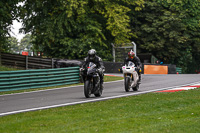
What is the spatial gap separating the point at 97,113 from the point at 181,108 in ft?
7.02

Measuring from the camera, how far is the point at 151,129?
6.83 m

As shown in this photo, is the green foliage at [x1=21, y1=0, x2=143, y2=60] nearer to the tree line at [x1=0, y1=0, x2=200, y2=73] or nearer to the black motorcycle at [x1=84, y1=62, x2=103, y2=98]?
the tree line at [x1=0, y1=0, x2=200, y2=73]

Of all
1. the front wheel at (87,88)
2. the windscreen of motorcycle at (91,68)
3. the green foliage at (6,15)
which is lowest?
the front wheel at (87,88)

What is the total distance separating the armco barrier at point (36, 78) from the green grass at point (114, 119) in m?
8.54

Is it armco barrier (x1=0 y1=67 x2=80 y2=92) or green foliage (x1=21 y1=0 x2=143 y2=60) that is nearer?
armco barrier (x1=0 y1=67 x2=80 y2=92)

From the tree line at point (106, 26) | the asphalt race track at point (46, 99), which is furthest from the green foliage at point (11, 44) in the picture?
the asphalt race track at point (46, 99)

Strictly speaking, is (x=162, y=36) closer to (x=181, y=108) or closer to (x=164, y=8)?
(x=164, y=8)

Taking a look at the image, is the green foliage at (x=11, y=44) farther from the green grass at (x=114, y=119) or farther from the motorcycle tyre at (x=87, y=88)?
the green grass at (x=114, y=119)

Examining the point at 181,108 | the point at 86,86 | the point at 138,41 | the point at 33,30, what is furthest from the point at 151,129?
the point at 138,41

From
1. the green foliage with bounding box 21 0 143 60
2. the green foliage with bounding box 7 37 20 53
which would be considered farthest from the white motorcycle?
the green foliage with bounding box 21 0 143 60

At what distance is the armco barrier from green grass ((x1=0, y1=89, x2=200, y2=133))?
28.0 feet

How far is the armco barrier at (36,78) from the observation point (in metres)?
18.4

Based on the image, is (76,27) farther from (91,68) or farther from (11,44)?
(11,44)

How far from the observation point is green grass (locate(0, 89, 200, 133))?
6980 mm
